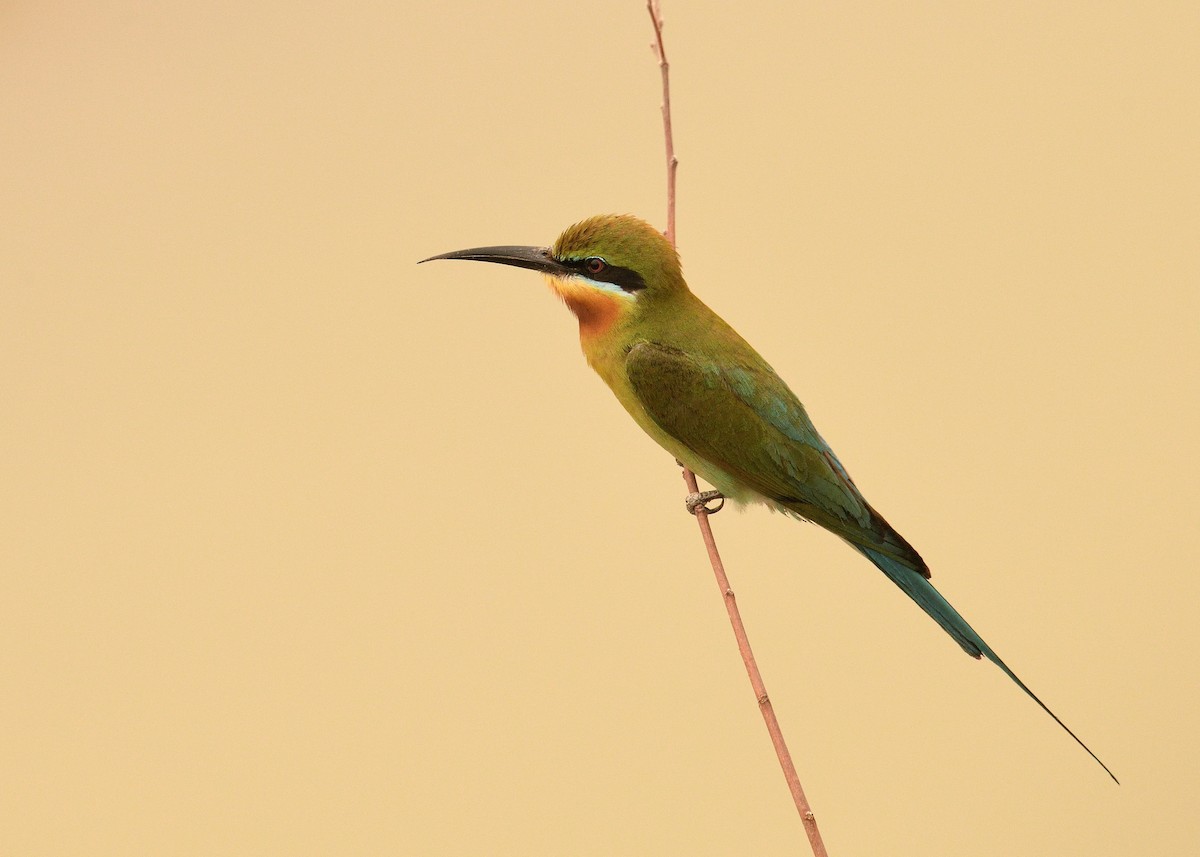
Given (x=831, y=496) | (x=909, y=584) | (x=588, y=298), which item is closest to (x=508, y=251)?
(x=588, y=298)

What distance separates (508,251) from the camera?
80.4 inches

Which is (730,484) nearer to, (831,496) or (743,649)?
(831,496)

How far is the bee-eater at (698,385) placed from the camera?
82.5 inches

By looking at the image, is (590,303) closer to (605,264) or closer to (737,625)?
(605,264)

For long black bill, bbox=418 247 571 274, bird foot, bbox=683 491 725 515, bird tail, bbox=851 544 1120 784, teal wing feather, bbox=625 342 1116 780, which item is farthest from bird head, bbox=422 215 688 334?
bird tail, bbox=851 544 1120 784

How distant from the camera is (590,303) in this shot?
7.13ft

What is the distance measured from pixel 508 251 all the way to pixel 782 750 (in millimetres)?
1061

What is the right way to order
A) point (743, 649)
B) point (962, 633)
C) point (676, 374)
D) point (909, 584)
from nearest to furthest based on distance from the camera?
point (743, 649) → point (962, 633) → point (909, 584) → point (676, 374)

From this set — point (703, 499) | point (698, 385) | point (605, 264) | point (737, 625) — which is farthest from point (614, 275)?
point (737, 625)

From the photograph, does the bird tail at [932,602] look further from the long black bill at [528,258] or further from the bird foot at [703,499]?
the long black bill at [528,258]

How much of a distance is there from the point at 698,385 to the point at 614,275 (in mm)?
279

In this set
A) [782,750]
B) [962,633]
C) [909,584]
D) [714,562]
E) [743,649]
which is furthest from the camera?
[909,584]

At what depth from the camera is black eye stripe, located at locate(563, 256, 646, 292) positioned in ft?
6.80

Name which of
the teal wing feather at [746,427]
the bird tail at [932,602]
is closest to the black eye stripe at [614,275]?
the teal wing feather at [746,427]
